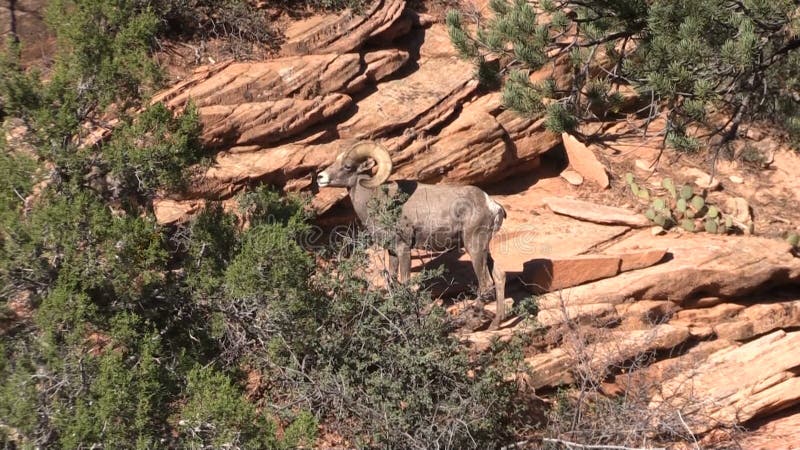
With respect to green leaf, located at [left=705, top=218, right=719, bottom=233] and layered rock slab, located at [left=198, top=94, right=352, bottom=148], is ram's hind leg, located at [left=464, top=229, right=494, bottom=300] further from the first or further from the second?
green leaf, located at [left=705, top=218, right=719, bottom=233]

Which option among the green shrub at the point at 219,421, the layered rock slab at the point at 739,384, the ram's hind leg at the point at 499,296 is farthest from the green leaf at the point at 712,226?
the green shrub at the point at 219,421

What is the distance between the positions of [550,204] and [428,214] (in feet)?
13.0

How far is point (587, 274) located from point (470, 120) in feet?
11.4

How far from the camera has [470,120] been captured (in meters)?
13.8

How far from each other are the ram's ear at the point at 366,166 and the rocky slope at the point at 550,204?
1285 millimetres

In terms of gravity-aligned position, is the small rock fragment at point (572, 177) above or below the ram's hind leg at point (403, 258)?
below

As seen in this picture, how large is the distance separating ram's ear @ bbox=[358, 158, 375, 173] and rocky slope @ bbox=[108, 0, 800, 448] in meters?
1.28

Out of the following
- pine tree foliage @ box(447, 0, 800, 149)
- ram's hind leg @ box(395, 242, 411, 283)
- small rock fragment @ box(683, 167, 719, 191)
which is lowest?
small rock fragment @ box(683, 167, 719, 191)

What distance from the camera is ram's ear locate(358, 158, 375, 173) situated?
10.7 m

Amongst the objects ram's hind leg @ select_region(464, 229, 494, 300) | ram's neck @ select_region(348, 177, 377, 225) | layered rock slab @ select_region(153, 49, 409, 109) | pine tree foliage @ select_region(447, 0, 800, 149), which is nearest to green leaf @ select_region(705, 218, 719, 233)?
pine tree foliage @ select_region(447, 0, 800, 149)

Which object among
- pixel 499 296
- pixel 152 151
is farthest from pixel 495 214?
pixel 152 151

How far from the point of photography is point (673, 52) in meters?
9.20

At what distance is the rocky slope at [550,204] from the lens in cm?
1061

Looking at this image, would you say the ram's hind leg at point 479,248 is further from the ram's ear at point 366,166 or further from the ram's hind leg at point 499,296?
the ram's ear at point 366,166
